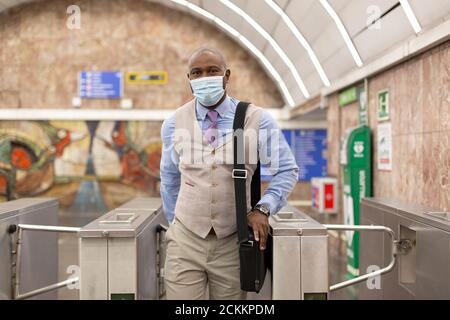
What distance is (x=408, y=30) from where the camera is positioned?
4500 millimetres

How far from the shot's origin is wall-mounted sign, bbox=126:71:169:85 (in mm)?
11070

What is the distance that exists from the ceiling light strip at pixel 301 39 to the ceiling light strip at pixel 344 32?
169cm

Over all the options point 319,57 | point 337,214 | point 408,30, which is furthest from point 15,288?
point 319,57

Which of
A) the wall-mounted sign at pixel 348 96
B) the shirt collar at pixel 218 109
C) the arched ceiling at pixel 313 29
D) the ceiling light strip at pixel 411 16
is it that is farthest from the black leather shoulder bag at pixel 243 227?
the wall-mounted sign at pixel 348 96

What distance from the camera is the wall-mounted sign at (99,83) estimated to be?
1098cm

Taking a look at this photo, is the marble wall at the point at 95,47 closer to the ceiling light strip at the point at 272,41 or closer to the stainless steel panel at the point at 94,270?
the ceiling light strip at the point at 272,41

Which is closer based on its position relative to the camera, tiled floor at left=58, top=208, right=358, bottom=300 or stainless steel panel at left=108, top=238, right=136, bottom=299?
stainless steel panel at left=108, top=238, right=136, bottom=299

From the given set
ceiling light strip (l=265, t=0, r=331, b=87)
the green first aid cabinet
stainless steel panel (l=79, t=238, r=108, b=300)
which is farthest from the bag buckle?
ceiling light strip (l=265, t=0, r=331, b=87)

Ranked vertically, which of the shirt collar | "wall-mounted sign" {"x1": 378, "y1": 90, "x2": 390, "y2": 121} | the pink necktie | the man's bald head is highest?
"wall-mounted sign" {"x1": 378, "y1": 90, "x2": 390, "y2": 121}

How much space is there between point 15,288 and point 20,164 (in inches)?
344

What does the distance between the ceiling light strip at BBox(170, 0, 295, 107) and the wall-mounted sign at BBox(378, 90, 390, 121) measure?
220 inches

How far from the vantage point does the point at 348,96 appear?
6.64m

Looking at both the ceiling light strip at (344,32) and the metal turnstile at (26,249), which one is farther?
the ceiling light strip at (344,32)

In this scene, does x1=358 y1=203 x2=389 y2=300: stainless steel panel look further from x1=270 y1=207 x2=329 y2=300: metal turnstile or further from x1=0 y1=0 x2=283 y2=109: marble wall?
x1=0 y1=0 x2=283 y2=109: marble wall
